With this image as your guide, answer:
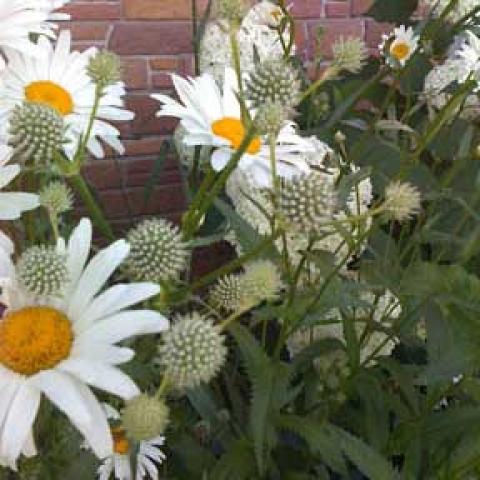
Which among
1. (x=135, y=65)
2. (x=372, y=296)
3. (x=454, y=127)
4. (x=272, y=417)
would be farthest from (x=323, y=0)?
(x=272, y=417)

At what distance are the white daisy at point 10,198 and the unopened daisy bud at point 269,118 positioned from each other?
0.13 metres

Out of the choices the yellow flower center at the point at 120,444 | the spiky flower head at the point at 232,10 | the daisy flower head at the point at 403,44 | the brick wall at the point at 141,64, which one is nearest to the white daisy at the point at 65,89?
the spiky flower head at the point at 232,10

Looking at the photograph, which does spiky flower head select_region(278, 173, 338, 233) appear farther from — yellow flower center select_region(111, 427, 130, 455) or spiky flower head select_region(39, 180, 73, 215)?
yellow flower center select_region(111, 427, 130, 455)

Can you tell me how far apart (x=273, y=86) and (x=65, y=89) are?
247 millimetres

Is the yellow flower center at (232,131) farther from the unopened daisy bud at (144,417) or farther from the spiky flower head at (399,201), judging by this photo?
the unopened daisy bud at (144,417)

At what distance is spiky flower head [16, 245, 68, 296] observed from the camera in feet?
1.65

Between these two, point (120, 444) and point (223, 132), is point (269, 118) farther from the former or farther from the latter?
point (120, 444)

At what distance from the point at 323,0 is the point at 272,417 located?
60.9 inches

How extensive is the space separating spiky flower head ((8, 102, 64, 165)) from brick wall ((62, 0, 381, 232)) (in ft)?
4.04

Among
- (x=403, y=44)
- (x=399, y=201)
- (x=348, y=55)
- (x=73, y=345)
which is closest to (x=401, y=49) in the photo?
(x=403, y=44)

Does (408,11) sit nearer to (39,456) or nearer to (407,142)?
(407,142)

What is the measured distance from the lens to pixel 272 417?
722 mm

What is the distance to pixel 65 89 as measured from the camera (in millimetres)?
736

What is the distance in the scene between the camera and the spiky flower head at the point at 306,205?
0.53m
